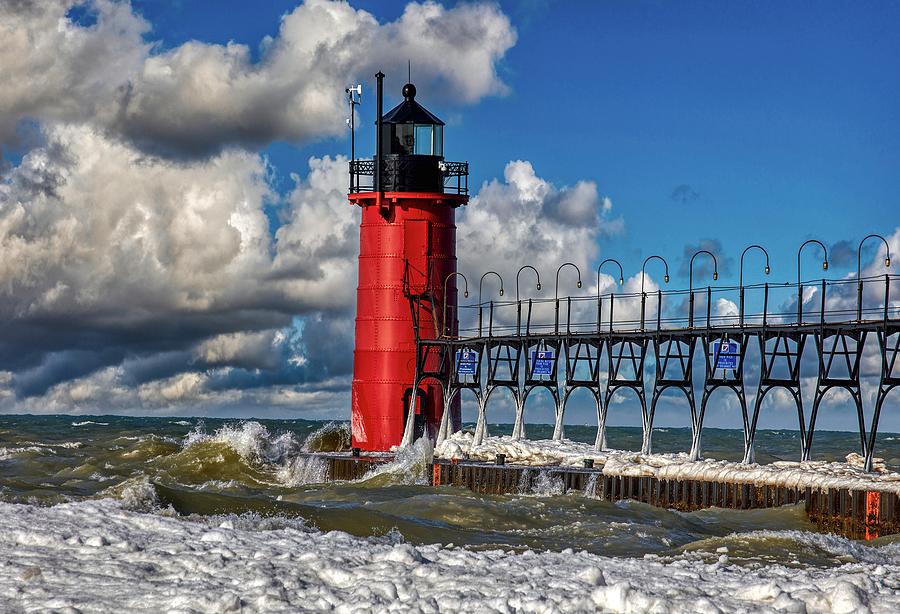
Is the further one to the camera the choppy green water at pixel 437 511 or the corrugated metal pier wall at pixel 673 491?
the corrugated metal pier wall at pixel 673 491

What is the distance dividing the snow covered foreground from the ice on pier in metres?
11.1

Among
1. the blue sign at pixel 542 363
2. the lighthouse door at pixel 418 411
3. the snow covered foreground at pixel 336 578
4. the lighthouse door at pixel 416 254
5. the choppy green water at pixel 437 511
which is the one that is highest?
the lighthouse door at pixel 416 254

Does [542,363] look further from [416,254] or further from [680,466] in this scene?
[680,466]

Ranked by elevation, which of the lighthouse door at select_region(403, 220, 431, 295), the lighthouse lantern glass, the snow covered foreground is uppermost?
the lighthouse lantern glass

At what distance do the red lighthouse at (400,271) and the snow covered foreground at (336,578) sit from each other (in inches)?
984

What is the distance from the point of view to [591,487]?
30.5m

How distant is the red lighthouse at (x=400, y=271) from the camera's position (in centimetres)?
4059

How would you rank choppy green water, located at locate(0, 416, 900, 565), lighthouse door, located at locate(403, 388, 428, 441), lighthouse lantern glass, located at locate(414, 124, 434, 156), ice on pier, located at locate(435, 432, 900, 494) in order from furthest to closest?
1. lighthouse lantern glass, located at locate(414, 124, 434, 156)
2. lighthouse door, located at locate(403, 388, 428, 441)
3. ice on pier, located at locate(435, 432, 900, 494)
4. choppy green water, located at locate(0, 416, 900, 565)

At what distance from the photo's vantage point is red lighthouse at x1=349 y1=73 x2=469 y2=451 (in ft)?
133

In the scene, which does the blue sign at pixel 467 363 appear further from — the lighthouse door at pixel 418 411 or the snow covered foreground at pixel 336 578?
the snow covered foreground at pixel 336 578

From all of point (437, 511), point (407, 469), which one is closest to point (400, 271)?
point (407, 469)

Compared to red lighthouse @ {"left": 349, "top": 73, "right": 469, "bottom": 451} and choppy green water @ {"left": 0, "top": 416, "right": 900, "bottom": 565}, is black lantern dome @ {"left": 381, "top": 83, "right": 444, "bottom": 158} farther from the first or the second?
choppy green water @ {"left": 0, "top": 416, "right": 900, "bottom": 565}

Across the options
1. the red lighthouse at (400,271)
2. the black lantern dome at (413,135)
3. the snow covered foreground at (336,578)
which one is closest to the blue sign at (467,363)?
the red lighthouse at (400,271)

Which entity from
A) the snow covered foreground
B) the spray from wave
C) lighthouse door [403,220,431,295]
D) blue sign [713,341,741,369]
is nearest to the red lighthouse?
lighthouse door [403,220,431,295]
